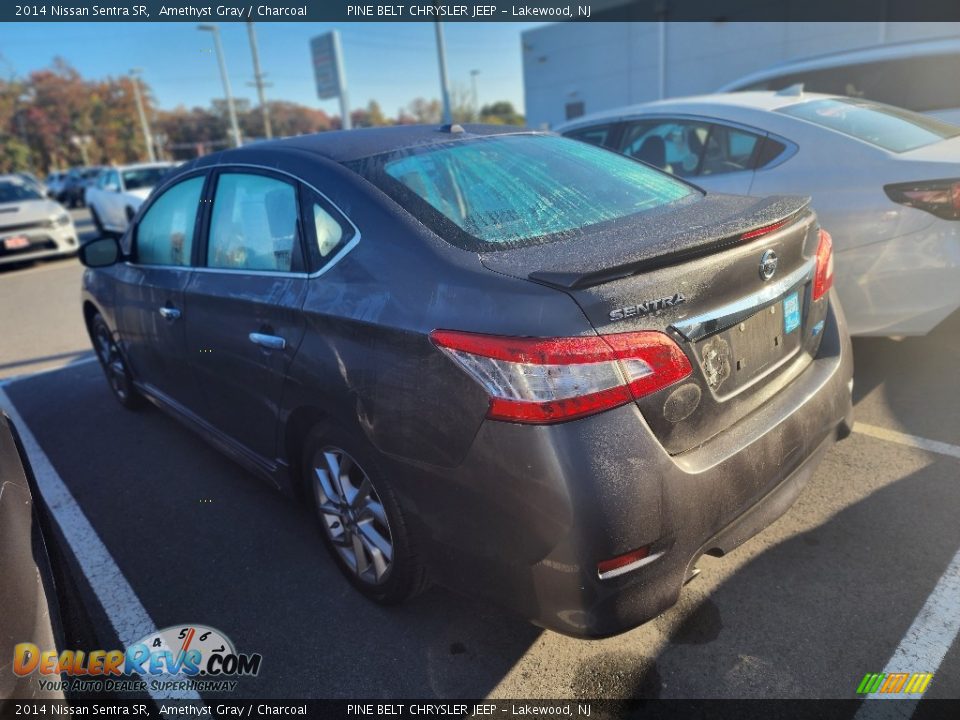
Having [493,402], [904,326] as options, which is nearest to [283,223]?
[493,402]

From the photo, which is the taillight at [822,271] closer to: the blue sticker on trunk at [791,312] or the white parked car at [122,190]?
the blue sticker on trunk at [791,312]

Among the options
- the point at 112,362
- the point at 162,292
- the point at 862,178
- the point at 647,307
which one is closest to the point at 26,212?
the point at 112,362

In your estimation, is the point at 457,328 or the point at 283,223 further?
the point at 283,223

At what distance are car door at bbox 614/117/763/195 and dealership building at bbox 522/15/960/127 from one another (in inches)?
644

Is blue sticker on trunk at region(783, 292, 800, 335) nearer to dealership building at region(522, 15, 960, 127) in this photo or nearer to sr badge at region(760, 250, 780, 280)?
sr badge at region(760, 250, 780, 280)

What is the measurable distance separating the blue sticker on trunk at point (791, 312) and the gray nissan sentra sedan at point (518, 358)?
24 millimetres

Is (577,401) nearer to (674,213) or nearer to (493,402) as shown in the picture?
(493,402)

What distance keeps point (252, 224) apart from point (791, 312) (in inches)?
85.9

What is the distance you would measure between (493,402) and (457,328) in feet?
0.78

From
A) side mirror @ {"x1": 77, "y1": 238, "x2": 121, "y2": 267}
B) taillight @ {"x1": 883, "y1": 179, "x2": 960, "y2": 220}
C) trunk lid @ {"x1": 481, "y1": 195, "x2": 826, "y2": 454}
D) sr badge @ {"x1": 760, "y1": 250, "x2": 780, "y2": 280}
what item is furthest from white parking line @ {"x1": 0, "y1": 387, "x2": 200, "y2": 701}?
taillight @ {"x1": 883, "y1": 179, "x2": 960, "y2": 220}

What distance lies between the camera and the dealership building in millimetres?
20438

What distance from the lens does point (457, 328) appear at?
1.82 meters

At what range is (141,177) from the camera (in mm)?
13875
